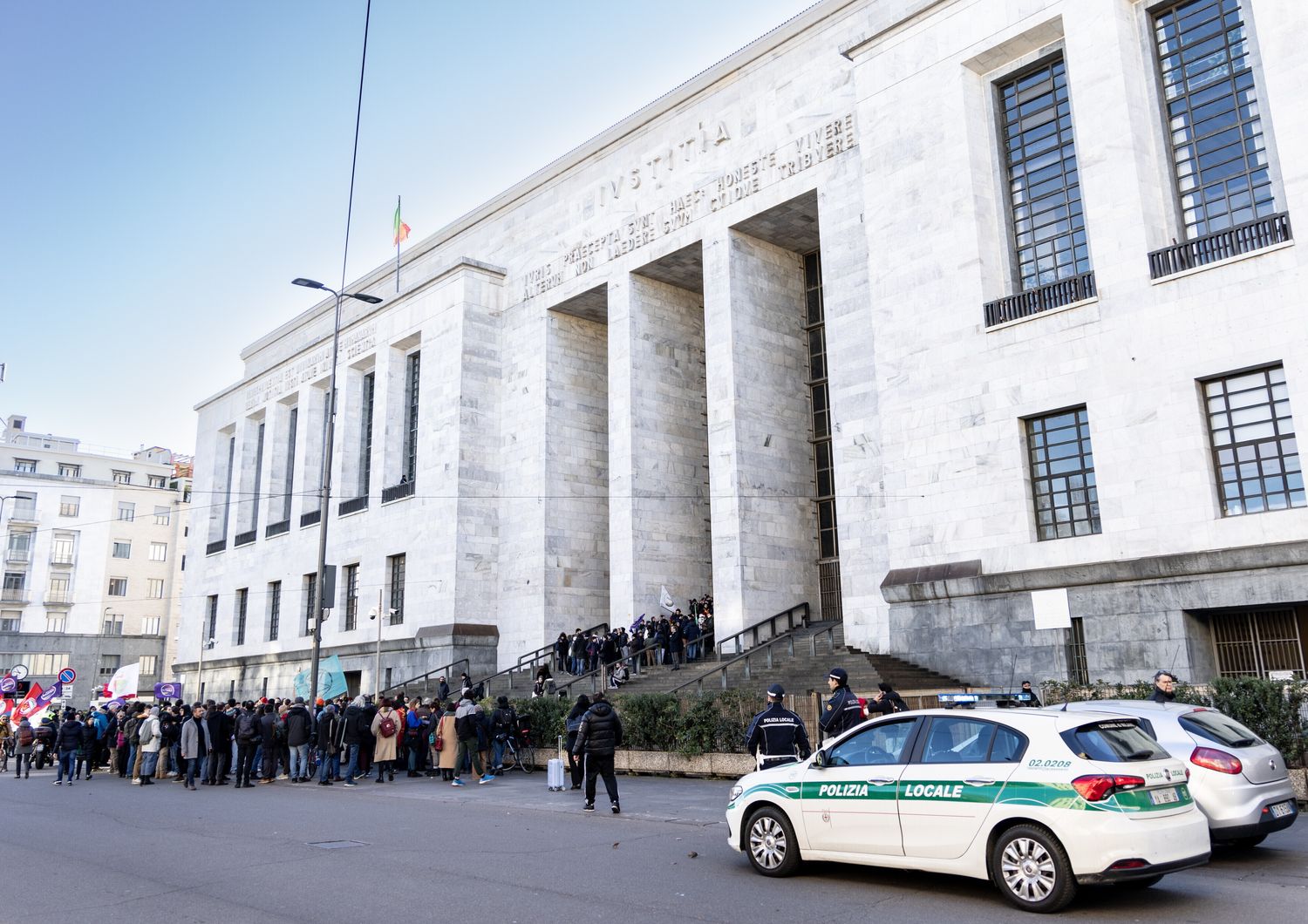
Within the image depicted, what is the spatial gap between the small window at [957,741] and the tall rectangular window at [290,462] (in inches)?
1576

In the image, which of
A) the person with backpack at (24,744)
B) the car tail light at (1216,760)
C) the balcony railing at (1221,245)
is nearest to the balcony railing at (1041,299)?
the balcony railing at (1221,245)

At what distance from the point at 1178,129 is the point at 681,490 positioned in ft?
57.9

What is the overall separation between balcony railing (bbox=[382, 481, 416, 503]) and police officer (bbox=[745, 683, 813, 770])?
27480mm

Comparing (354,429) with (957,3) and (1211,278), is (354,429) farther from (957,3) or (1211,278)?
(1211,278)

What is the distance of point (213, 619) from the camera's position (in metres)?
49.4

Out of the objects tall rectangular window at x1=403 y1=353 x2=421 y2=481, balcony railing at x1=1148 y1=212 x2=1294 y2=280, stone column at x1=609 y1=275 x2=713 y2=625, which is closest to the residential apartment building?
tall rectangular window at x1=403 y1=353 x2=421 y2=481

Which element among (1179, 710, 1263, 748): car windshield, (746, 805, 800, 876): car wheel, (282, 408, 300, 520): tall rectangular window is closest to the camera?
(746, 805, 800, 876): car wheel

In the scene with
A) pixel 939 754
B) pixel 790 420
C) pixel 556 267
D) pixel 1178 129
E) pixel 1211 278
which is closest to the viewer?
pixel 939 754

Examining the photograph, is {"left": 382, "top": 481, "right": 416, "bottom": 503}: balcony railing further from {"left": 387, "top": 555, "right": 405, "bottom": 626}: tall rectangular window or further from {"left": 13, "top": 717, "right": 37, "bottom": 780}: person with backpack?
{"left": 13, "top": 717, "right": 37, "bottom": 780}: person with backpack

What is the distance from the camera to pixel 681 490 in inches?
1315

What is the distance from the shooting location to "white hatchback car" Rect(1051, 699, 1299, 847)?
909 cm

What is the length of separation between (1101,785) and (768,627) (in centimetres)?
2116

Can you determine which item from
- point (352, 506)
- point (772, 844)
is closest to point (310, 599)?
point (352, 506)

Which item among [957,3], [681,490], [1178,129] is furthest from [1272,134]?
[681,490]
